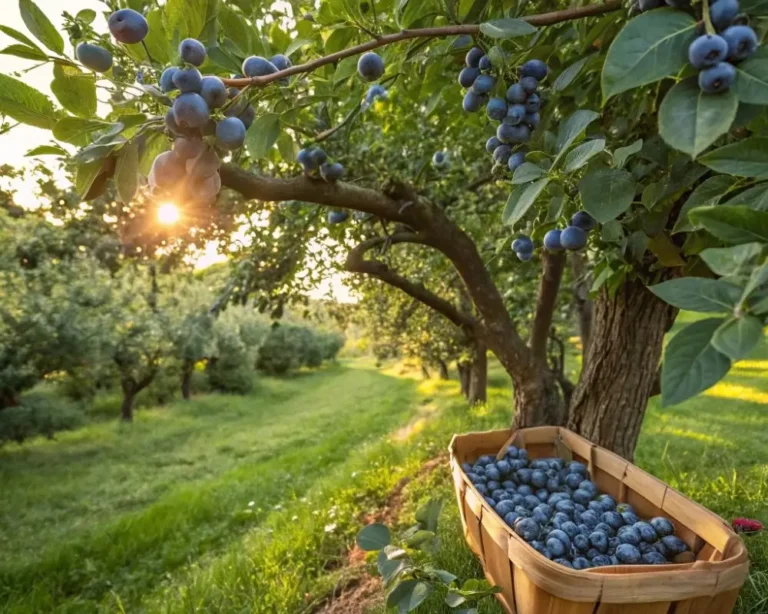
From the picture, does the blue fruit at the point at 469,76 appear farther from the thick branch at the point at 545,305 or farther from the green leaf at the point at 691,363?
the thick branch at the point at 545,305

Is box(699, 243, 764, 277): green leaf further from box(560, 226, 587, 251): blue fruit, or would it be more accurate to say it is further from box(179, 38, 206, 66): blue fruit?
box(179, 38, 206, 66): blue fruit

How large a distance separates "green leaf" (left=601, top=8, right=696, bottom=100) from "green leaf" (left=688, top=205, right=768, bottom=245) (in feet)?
0.56

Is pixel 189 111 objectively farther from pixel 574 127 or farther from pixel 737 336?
pixel 737 336

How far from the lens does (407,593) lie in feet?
4.78

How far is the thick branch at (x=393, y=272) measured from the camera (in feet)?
9.70

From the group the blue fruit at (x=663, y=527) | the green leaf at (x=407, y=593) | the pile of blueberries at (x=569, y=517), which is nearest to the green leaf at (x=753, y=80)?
the green leaf at (x=407, y=593)

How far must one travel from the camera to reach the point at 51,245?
14312mm

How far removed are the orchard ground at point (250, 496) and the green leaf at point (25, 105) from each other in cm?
199

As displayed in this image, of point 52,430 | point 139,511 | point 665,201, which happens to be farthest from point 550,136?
point 52,430

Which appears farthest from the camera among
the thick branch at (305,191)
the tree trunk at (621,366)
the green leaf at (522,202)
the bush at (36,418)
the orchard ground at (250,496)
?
the bush at (36,418)

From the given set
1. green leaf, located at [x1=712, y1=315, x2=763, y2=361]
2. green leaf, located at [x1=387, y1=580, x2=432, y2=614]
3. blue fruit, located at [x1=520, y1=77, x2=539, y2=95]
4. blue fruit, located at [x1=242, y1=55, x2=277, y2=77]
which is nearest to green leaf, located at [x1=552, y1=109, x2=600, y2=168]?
blue fruit, located at [x1=520, y1=77, x2=539, y2=95]

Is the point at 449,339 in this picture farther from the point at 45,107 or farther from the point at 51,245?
the point at 51,245

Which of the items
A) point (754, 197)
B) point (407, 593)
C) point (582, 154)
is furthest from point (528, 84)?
point (407, 593)

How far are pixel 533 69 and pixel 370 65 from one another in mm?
391
